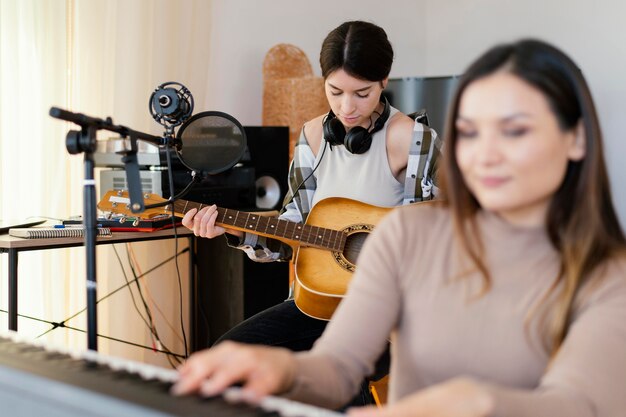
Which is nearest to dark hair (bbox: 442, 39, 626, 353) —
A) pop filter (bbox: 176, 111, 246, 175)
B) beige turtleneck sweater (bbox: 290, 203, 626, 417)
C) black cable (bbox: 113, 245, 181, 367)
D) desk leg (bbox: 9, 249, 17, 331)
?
beige turtleneck sweater (bbox: 290, 203, 626, 417)

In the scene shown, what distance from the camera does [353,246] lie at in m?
2.18

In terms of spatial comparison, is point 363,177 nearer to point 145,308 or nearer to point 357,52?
point 357,52

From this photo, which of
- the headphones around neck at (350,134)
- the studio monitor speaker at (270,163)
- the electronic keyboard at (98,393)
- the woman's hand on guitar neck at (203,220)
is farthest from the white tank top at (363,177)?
the electronic keyboard at (98,393)

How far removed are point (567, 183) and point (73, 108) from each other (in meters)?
2.28

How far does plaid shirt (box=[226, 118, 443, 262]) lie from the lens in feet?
7.07

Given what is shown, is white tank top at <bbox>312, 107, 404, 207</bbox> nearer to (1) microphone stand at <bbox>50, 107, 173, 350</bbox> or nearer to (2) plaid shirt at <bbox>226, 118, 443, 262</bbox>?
(2) plaid shirt at <bbox>226, 118, 443, 262</bbox>

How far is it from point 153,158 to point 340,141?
796mm

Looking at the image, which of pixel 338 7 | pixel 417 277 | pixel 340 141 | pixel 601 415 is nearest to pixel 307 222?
pixel 340 141

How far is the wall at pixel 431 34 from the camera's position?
385 centimetres

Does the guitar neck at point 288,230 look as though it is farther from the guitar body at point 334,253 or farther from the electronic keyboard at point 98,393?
the electronic keyboard at point 98,393

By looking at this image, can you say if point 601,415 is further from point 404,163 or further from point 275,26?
point 275,26

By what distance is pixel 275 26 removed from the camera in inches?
161

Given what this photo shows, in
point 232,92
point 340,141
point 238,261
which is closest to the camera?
point 340,141

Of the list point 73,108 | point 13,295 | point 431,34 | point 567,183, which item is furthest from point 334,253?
point 431,34
